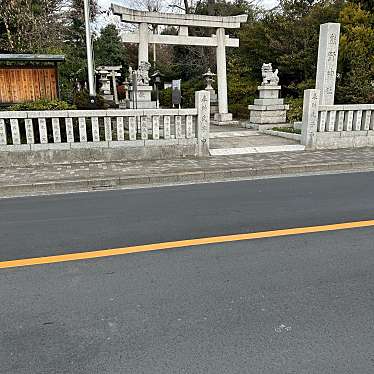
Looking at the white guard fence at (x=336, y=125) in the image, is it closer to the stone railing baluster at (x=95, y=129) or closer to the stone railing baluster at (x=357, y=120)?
the stone railing baluster at (x=357, y=120)

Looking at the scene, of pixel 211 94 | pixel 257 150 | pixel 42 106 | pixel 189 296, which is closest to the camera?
pixel 189 296

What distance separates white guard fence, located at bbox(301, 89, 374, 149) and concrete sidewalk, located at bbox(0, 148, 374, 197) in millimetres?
1023

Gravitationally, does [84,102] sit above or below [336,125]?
above

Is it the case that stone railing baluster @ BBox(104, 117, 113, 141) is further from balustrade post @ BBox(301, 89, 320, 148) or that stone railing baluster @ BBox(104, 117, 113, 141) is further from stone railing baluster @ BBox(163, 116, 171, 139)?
balustrade post @ BBox(301, 89, 320, 148)

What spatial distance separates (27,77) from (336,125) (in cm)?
900

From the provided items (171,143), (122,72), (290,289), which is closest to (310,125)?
(171,143)

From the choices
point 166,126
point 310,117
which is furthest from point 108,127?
point 310,117

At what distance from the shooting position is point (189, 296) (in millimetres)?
3148

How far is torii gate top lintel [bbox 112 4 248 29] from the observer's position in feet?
49.8

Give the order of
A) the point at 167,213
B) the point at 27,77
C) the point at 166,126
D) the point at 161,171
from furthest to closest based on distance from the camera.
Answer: the point at 27,77
the point at 166,126
the point at 161,171
the point at 167,213

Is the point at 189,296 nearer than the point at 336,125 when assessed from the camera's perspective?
Yes

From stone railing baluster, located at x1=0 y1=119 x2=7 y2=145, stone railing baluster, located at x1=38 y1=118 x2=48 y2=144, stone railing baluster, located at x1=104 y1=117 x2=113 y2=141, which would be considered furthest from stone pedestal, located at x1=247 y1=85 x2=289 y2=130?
stone railing baluster, located at x1=0 y1=119 x2=7 y2=145

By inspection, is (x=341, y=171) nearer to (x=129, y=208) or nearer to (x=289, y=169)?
(x=289, y=169)

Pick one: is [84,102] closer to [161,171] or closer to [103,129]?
[103,129]
